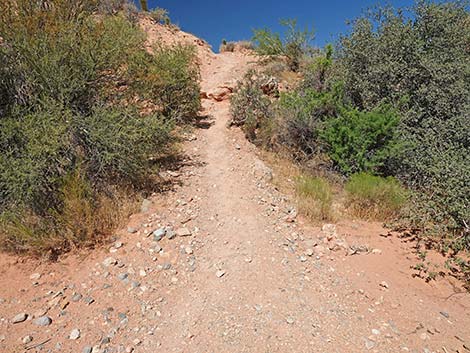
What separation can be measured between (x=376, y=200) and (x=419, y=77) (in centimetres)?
427

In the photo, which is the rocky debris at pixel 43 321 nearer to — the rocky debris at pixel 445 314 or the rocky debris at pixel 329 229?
the rocky debris at pixel 329 229

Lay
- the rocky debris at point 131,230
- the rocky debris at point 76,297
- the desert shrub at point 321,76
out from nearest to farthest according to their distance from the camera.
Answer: the rocky debris at point 76,297 → the rocky debris at point 131,230 → the desert shrub at point 321,76

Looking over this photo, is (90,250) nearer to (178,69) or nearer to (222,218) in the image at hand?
(222,218)

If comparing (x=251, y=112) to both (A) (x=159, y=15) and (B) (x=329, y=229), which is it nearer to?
(B) (x=329, y=229)

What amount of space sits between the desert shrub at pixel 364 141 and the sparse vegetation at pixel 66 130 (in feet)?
11.9

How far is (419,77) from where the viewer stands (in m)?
7.26

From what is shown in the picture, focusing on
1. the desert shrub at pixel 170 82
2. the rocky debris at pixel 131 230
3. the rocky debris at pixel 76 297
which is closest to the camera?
the rocky debris at pixel 76 297

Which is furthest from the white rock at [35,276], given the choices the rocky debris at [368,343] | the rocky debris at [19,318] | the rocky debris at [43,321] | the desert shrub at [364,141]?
the desert shrub at [364,141]

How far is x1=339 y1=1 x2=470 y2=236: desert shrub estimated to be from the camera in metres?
6.27

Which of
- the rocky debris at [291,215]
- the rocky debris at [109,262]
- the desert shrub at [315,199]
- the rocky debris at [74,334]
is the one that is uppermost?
the desert shrub at [315,199]

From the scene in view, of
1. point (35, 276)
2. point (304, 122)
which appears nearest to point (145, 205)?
point (35, 276)

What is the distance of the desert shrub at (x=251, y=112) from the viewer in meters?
7.08

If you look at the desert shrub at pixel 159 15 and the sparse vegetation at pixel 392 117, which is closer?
the sparse vegetation at pixel 392 117

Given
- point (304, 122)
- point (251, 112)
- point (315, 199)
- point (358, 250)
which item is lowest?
point (358, 250)
